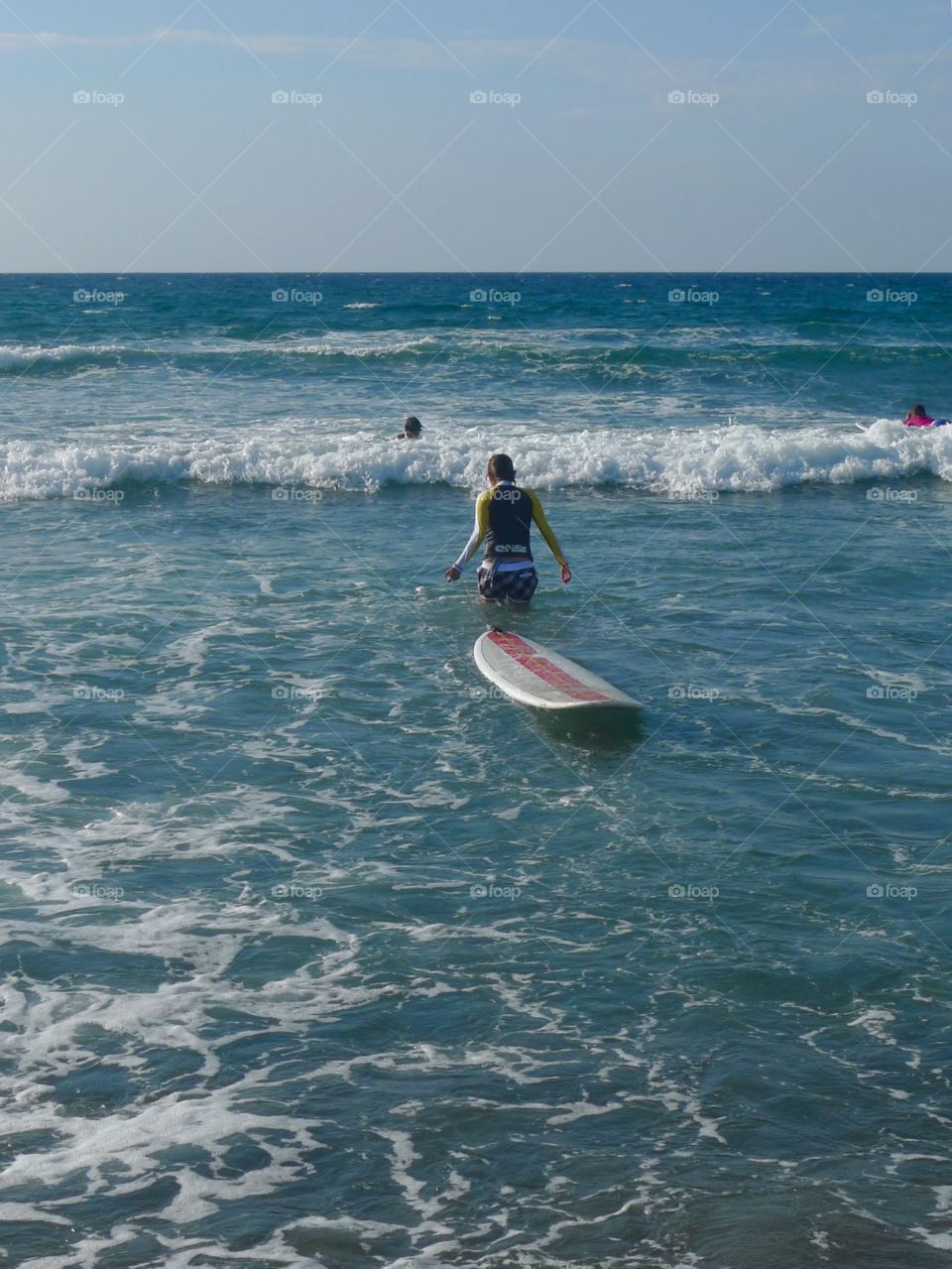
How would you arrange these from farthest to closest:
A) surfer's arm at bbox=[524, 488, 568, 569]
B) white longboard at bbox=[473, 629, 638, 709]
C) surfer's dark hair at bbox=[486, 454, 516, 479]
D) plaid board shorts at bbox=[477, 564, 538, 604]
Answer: plaid board shorts at bbox=[477, 564, 538, 604] → surfer's arm at bbox=[524, 488, 568, 569] → surfer's dark hair at bbox=[486, 454, 516, 479] → white longboard at bbox=[473, 629, 638, 709]

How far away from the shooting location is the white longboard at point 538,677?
390 inches

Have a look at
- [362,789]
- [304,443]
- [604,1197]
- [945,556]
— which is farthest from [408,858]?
[304,443]

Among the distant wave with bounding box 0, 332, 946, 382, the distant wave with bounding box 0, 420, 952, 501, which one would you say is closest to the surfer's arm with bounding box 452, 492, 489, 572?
the distant wave with bounding box 0, 420, 952, 501

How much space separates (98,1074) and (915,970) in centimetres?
393

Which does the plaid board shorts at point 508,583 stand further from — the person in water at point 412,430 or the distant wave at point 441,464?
the person in water at point 412,430

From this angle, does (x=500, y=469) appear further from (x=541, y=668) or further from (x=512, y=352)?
(x=512, y=352)

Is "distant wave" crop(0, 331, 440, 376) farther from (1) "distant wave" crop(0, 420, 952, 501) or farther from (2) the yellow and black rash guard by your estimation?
(2) the yellow and black rash guard

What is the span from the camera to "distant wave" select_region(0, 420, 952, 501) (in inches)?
792

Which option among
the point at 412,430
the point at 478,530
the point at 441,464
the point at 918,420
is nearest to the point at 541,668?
the point at 478,530

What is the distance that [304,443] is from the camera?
70.6ft

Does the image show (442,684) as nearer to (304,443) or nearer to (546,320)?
(304,443)

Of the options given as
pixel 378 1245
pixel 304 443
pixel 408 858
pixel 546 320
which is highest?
pixel 546 320

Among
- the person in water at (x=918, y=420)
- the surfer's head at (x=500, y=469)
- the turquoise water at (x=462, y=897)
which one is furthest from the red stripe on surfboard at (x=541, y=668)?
the person in water at (x=918, y=420)

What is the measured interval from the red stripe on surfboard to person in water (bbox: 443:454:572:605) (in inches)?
39.5
